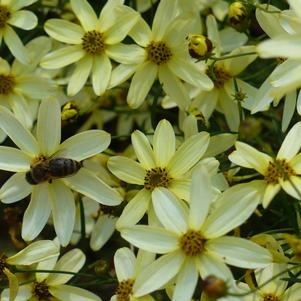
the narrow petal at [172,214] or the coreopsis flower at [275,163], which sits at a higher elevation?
the coreopsis flower at [275,163]

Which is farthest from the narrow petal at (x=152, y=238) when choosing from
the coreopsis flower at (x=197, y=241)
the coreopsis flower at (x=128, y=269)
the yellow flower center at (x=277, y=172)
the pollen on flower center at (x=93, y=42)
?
the pollen on flower center at (x=93, y=42)

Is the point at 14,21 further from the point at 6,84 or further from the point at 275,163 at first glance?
the point at 275,163

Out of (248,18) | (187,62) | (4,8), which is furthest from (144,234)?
(4,8)

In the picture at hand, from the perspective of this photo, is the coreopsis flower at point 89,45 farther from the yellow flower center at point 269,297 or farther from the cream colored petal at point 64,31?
the yellow flower center at point 269,297

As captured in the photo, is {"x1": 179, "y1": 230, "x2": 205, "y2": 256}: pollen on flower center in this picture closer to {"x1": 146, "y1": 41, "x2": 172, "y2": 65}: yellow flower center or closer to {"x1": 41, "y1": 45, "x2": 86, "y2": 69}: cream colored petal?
{"x1": 146, "y1": 41, "x2": 172, "y2": 65}: yellow flower center

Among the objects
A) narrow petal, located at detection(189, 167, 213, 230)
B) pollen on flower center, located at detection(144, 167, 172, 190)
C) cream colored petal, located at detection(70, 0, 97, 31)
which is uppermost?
cream colored petal, located at detection(70, 0, 97, 31)

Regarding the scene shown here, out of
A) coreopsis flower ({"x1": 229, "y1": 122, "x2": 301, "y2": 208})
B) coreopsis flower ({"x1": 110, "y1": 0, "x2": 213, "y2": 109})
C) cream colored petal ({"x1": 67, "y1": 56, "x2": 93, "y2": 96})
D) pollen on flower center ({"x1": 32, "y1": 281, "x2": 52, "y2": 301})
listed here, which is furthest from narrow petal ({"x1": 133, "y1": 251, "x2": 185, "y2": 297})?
cream colored petal ({"x1": 67, "y1": 56, "x2": 93, "y2": 96})

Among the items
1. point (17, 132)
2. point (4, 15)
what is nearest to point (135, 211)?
point (17, 132)
